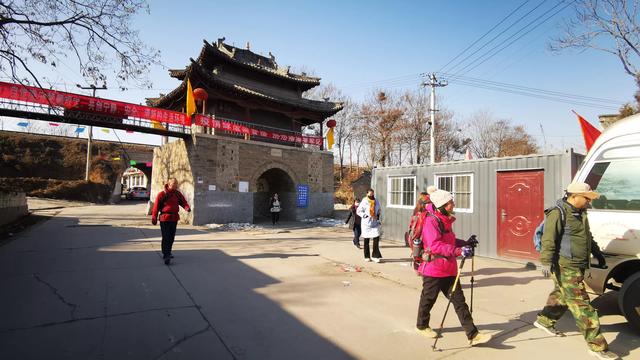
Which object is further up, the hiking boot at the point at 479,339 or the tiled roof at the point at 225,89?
the tiled roof at the point at 225,89

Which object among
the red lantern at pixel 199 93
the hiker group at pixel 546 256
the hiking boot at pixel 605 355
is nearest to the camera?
the hiking boot at pixel 605 355

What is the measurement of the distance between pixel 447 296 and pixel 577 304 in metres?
1.24

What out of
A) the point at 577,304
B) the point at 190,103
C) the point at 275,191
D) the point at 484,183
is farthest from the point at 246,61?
the point at 577,304

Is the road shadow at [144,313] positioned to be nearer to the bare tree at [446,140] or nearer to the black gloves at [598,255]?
the black gloves at [598,255]

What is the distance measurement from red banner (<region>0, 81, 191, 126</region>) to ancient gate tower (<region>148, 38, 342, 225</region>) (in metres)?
1.40

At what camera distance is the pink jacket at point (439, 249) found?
134 inches

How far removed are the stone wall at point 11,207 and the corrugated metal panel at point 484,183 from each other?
14.0m

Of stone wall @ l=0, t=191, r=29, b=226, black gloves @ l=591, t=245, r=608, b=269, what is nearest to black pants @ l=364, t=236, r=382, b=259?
black gloves @ l=591, t=245, r=608, b=269

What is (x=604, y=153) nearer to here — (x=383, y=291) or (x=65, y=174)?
(x=383, y=291)

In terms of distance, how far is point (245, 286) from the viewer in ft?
17.9

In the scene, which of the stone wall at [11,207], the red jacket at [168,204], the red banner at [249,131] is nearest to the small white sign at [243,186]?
the red banner at [249,131]

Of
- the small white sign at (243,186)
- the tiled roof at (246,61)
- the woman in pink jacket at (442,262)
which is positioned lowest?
the woman in pink jacket at (442,262)

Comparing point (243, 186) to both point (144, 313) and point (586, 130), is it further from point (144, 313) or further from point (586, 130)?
point (586, 130)

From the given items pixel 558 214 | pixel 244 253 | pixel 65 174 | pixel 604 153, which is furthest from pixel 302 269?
pixel 65 174
